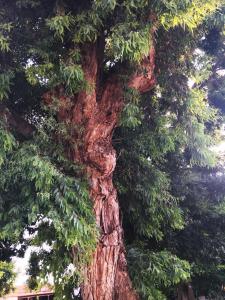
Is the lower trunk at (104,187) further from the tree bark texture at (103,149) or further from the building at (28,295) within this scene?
the building at (28,295)

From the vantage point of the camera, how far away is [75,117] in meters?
4.95

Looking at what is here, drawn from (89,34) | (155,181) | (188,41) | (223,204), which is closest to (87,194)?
(155,181)

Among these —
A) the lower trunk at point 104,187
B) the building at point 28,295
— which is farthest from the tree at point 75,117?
the building at point 28,295

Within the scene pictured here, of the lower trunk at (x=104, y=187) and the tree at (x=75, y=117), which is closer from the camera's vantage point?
the tree at (x=75, y=117)

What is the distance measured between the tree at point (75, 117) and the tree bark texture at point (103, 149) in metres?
0.01

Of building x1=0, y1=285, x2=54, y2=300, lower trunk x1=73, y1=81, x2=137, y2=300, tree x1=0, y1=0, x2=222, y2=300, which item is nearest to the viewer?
tree x1=0, y1=0, x2=222, y2=300

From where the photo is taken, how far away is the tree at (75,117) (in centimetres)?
412

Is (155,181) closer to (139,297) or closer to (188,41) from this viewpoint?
(139,297)

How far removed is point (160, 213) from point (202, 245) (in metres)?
1.98

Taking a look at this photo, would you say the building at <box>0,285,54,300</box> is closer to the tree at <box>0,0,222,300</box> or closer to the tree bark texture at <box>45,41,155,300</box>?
the tree at <box>0,0,222,300</box>

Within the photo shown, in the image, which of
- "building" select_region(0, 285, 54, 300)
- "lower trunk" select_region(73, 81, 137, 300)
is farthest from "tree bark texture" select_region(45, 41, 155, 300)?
"building" select_region(0, 285, 54, 300)

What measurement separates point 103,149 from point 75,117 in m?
0.60

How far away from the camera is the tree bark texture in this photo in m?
4.69

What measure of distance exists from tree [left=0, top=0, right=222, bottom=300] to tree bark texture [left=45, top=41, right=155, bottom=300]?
0.05 ft
